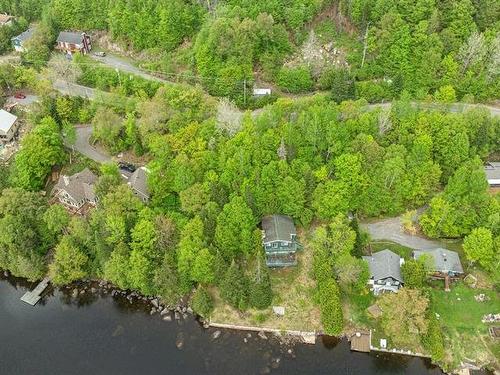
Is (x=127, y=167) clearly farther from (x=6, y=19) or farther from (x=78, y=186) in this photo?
(x=6, y=19)

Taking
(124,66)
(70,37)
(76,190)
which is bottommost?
(76,190)

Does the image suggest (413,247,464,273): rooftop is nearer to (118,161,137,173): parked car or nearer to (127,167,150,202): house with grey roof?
(127,167,150,202): house with grey roof

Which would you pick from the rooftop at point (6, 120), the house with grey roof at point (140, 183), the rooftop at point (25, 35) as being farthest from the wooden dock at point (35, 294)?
the rooftop at point (25, 35)

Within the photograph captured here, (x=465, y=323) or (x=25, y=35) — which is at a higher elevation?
(x=25, y=35)

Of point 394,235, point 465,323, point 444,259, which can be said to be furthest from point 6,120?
point 465,323

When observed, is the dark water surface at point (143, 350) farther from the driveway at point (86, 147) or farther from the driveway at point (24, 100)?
the driveway at point (24, 100)
